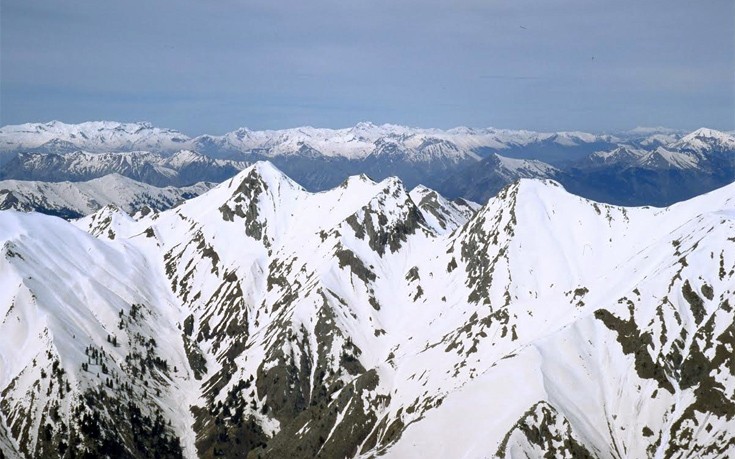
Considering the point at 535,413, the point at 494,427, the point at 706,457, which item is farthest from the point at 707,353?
the point at 494,427

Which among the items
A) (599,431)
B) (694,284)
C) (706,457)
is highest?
(694,284)

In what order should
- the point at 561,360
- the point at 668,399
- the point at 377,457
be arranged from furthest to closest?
the point at 561,360 < the point at 668,399 < the point at 377,457

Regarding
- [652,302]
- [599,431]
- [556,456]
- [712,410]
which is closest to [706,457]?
[712,410]

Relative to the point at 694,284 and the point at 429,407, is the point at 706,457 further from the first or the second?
the point at 429,407

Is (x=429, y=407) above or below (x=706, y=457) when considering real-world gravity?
above

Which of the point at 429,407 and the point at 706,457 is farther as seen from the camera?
the point at 429,407

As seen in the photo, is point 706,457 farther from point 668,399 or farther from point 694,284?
point 694,284

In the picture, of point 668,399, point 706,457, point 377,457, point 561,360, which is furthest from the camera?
point 561,360

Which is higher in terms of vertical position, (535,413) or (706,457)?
(535,413)

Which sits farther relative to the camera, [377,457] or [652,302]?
[652,302]

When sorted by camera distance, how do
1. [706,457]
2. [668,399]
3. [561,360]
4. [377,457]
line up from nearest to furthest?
[706,457], [377,457], [668,399], [561,360]
